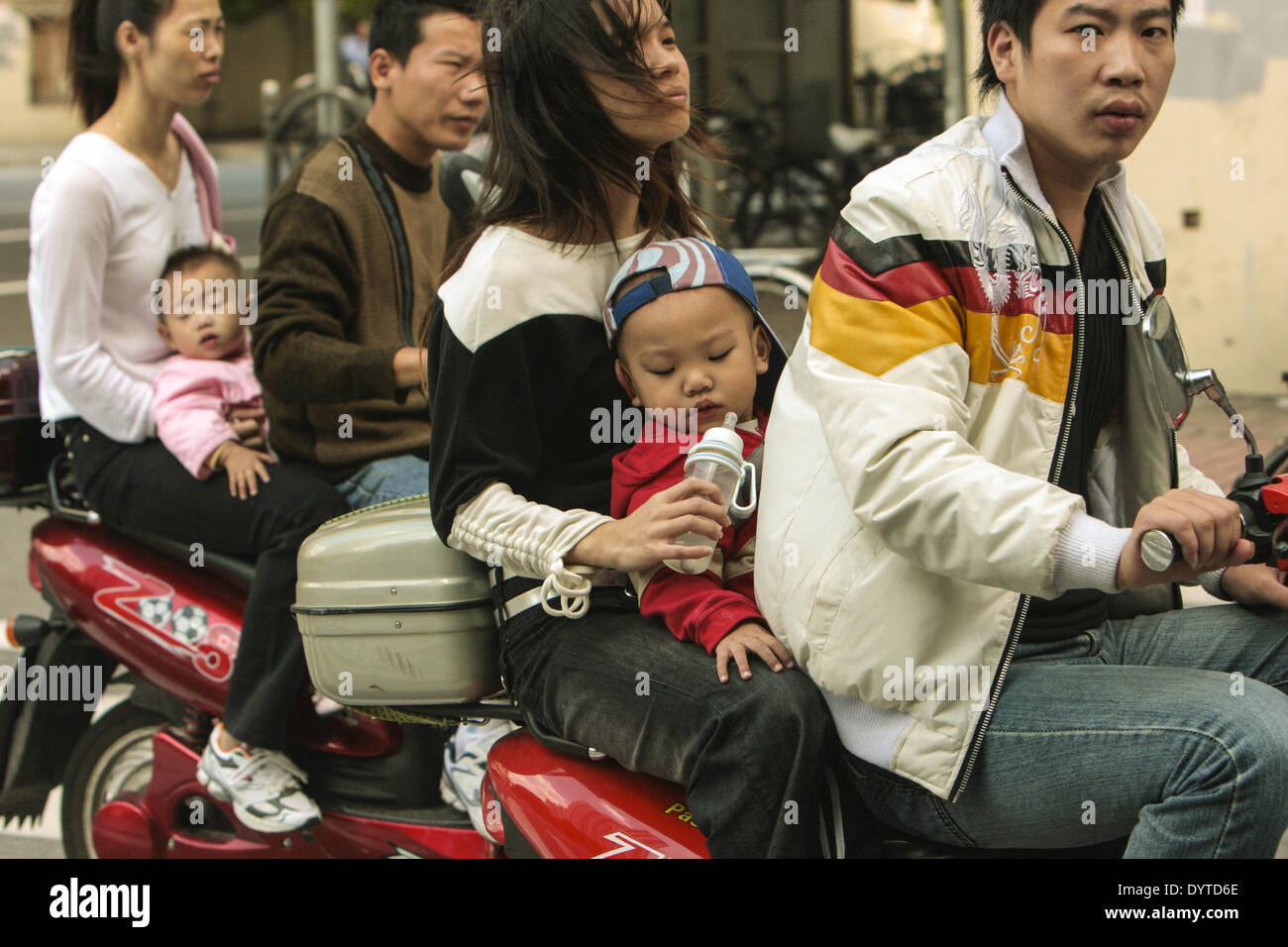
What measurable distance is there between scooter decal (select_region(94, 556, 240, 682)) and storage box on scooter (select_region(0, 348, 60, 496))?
297 millimetres

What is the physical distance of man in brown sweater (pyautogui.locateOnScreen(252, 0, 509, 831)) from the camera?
2955mm

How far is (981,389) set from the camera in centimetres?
188

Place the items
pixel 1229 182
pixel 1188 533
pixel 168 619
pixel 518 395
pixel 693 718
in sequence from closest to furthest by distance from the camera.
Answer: pixel 1188 533
pixel 693 718
pixel 518 395
pixel 168 619
pixel 1229 182

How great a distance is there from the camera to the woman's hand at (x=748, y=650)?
1.99m

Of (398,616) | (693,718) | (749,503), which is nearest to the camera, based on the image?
(693,718)

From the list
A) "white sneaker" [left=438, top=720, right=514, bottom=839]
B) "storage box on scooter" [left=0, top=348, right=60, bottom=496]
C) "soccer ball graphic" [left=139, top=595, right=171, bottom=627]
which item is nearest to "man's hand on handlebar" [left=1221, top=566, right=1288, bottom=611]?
"white sneaker" [left=438, top=720, right=514, bottom=839]

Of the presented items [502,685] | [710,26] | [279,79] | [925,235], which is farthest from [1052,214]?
[279,79]

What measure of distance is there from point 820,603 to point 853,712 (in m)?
0.17

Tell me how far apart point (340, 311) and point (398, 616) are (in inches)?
37.2

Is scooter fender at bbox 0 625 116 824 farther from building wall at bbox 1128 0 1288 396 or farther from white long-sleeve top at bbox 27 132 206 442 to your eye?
building wall at bbox 1128 0 1288 396

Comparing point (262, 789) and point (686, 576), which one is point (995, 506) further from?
point (262, 789)

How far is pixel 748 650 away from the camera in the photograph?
2014 mm

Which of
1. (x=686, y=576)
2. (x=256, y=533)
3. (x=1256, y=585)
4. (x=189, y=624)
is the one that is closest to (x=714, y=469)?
(x=686, y=576)

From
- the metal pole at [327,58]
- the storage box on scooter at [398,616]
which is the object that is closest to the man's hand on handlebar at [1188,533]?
the storage box on scooter at [398,616]
